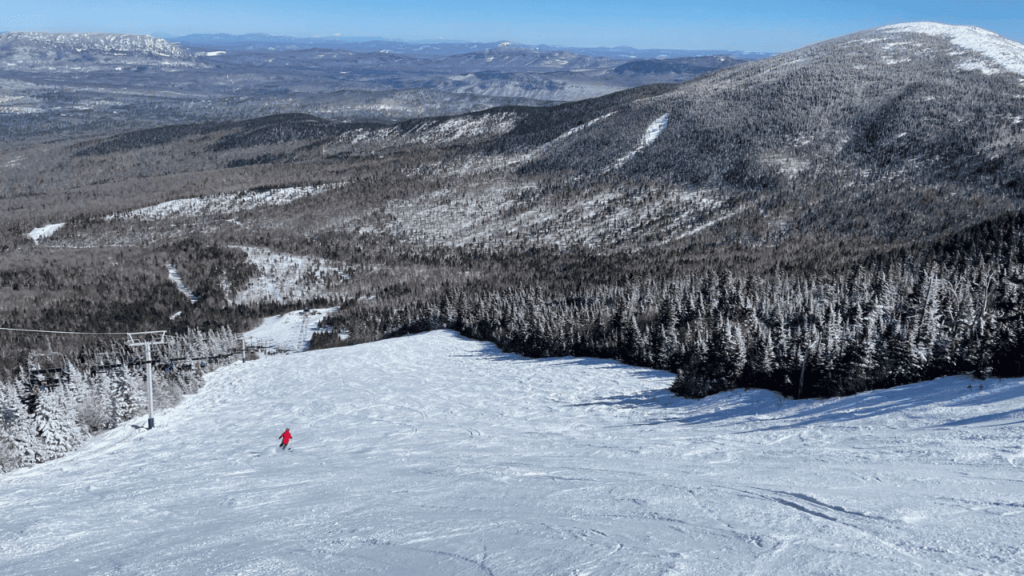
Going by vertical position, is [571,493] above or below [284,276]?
above

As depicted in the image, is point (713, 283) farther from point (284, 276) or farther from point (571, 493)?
point (284, 276)

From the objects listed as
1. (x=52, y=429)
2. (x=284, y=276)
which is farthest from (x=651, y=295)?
(x=284, y=276)

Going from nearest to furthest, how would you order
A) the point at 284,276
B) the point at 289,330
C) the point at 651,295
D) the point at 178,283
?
the point at 651,295
the point at 289,330
the point at 178,283
the point at 284,276

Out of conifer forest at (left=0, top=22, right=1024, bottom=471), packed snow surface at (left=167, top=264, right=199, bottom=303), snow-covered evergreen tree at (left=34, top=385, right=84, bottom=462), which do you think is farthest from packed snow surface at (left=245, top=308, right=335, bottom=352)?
snow-covered evergreen tree at (left=34, top=385, right=84, bottom=462)

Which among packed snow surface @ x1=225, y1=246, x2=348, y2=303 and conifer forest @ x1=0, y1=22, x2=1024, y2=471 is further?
packed snow surface @ x1=225, y1=246, x2=348, y2=303

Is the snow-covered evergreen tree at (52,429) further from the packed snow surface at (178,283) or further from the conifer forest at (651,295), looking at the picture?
the packed snow surface at (178,283)

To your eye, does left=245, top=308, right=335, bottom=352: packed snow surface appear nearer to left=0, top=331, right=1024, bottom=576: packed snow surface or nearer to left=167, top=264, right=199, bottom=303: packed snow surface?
left=167, top=264, right=199, bottom=303: packed snow surface
